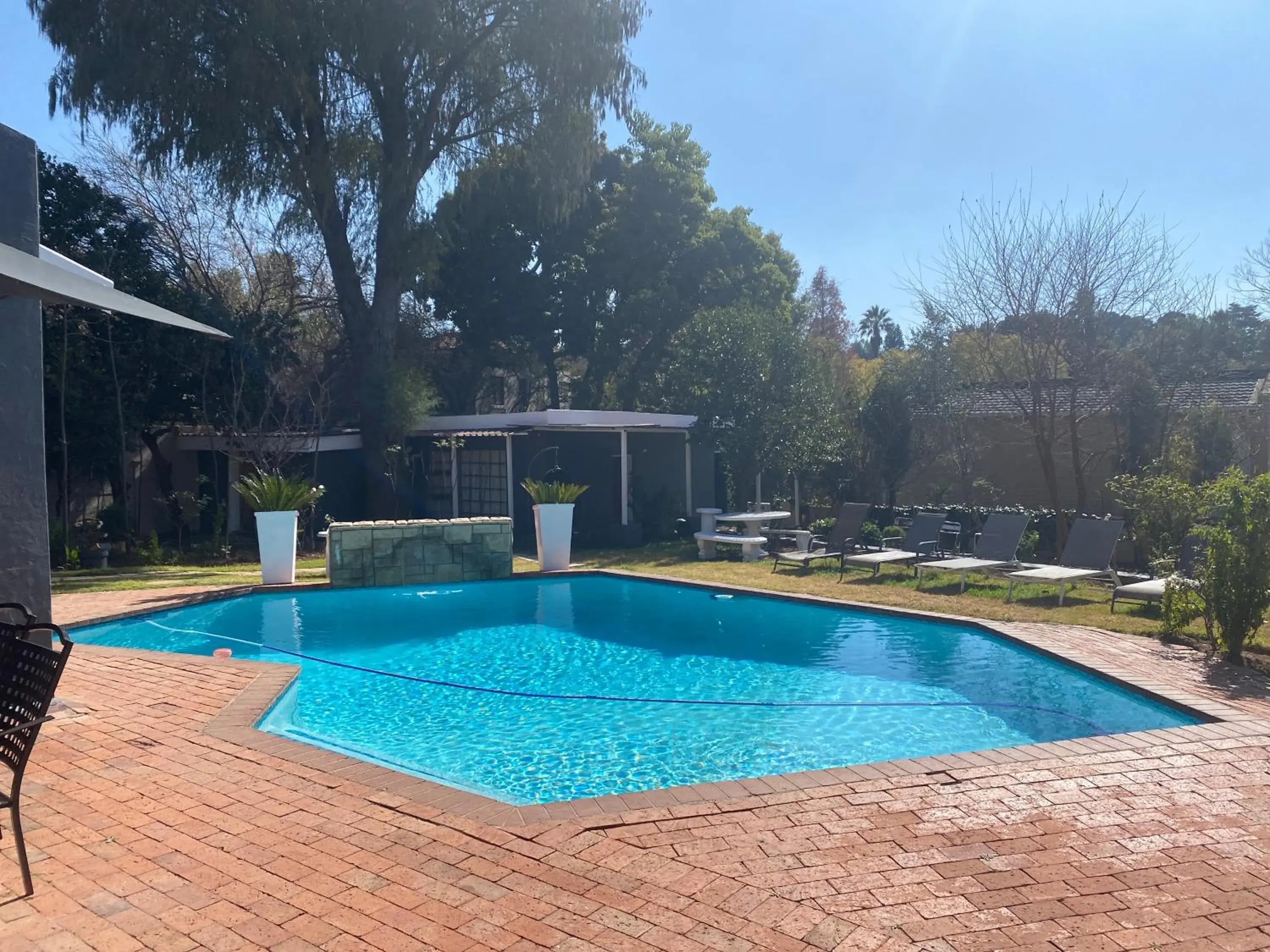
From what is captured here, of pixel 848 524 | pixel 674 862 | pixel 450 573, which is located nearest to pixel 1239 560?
pixel 674 862

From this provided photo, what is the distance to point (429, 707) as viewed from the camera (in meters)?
7.65

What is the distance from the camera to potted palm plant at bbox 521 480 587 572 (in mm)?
14125

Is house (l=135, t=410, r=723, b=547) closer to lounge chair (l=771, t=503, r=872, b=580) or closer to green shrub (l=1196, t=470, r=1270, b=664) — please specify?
lounge chair (l=771, t=503, r=872, b=580)

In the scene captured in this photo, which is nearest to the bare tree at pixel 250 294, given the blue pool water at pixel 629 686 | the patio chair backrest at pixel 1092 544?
the blue pool water at pixel 629 686

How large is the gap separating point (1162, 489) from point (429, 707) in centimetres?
884

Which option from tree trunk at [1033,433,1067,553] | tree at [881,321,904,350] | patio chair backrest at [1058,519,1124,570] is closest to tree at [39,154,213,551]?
tree trunk at [1033,433,1067,553]

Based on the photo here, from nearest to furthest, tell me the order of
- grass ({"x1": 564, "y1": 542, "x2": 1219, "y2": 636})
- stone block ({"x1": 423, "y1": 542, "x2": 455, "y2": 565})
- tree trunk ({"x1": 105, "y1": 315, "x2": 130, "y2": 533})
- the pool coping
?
the pool coping → grass ({"x1": 564, "y1": 542, "x2": 1219, "y2": 636}) → stone block ({"x1": 423, "y1": 542, "x2": 455, "y2": 565}) → tree trunk ({"x1": 105, "y1": 315, "x2": 130, "y2": 533})

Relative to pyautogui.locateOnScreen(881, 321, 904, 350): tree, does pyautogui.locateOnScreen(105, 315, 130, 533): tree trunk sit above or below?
below

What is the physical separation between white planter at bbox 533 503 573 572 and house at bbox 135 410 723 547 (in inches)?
144

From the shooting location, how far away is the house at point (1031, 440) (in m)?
16.3

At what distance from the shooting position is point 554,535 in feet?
46.4

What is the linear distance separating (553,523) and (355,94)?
1027cm

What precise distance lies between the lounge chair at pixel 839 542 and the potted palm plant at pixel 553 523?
3.12 metres

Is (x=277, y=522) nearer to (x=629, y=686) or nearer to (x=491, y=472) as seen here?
(x=629, y=686)
